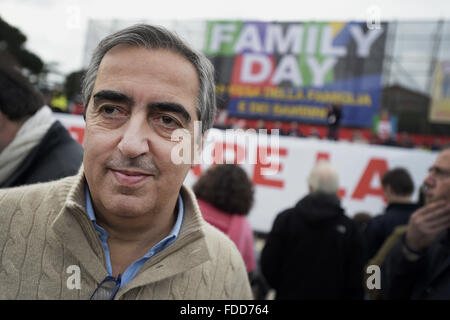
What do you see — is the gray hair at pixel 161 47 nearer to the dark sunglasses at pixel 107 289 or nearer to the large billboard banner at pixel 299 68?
the dark sunglasses at pixel 107 289

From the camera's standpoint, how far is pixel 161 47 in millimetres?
979

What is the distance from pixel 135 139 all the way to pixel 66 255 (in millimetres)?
345

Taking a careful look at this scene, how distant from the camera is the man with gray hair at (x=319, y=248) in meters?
2.32

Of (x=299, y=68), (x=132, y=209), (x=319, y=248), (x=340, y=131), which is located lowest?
(x=319, y=248)

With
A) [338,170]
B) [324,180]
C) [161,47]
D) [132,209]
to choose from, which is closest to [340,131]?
[338,170]

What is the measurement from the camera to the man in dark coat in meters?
2.79

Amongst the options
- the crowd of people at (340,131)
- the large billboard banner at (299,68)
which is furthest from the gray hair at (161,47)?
the large billboard banner at (299,68)

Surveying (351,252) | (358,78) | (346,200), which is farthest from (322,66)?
(351,252)

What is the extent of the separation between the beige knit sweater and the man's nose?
21cm

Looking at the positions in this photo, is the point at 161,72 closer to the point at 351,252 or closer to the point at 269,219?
the point at 351,252

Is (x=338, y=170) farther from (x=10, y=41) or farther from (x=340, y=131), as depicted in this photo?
(x=340, y=131)

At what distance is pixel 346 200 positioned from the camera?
5133 mm

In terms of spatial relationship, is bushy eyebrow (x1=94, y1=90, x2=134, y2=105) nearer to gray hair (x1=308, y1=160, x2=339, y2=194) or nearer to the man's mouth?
the man's mouth

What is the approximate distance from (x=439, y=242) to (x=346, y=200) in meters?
3.70
